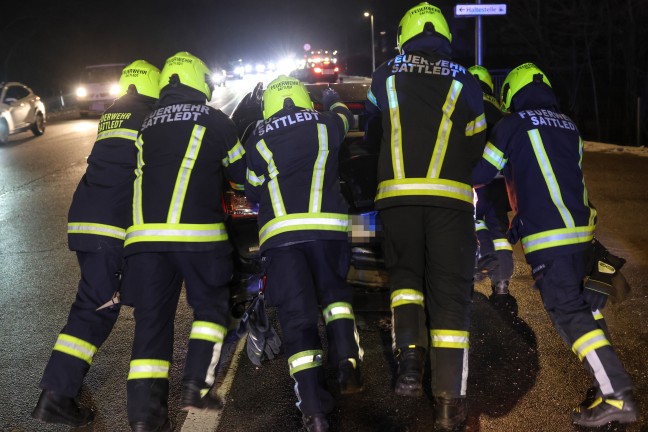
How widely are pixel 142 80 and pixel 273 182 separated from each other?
4.17 ft

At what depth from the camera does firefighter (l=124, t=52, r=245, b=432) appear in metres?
3.36

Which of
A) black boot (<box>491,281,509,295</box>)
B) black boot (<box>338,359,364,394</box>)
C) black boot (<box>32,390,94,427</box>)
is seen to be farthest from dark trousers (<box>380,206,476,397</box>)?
black boot (<box>32,390,94,427</box>)

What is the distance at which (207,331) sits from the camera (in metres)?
3.47

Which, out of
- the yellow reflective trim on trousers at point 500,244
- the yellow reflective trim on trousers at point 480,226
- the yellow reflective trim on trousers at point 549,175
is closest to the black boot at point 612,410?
the yellow reflective trim on trousers at point 549,175

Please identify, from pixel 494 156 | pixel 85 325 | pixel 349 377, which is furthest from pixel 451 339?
pixel 85 325

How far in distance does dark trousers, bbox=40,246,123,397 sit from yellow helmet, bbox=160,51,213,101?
3.54ft

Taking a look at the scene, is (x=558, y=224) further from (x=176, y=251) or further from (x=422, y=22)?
(x=176, y=251)

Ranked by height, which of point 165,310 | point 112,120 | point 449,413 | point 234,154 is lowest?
point 449,413

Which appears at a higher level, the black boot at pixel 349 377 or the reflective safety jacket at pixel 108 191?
the reflective safety jacket at pixel 108 191

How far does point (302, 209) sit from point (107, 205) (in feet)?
4.03

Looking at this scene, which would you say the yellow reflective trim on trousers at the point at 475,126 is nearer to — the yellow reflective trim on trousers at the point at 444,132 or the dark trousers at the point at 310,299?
the yellow reflective trim on trousers at the point at 444,132

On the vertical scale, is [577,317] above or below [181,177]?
below

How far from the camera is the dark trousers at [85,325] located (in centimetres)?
346

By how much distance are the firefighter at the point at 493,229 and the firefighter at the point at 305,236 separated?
1.59m
